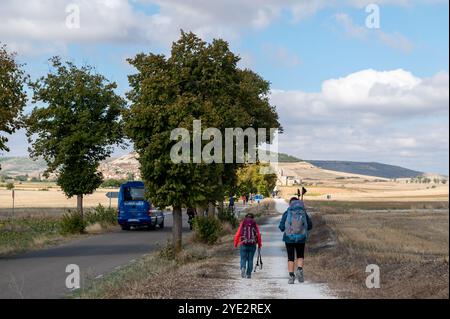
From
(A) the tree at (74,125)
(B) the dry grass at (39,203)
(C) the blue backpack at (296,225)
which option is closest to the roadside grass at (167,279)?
(C) the blue backpack at (296,225)

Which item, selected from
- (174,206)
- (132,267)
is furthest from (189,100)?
(132,267)

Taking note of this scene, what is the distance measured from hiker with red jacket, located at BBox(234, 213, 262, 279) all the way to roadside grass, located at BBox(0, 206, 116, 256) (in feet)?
36.0

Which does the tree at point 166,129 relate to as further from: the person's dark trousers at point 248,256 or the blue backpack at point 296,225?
the blue backpack at point 296,225

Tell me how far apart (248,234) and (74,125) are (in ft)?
69.9

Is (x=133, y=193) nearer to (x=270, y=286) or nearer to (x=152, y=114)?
(x=152, y=114)

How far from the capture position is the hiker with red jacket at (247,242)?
1728 cm

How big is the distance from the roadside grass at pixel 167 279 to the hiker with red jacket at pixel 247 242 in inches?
21.4

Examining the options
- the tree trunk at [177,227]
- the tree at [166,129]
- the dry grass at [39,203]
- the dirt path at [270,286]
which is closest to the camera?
the dirt path at [270,286]

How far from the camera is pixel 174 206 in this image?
2377 cm

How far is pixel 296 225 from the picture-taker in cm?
1623

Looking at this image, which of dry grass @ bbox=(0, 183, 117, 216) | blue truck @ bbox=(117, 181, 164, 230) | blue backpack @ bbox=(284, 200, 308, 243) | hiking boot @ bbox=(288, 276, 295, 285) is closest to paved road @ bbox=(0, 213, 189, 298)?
hiking boot @ bbox=(288, 276, 295, 285)

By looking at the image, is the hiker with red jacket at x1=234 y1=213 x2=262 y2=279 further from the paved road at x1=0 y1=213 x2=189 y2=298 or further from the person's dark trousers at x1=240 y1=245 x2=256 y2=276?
the paved road at x1=0 y1=213 x2=189 y2=298

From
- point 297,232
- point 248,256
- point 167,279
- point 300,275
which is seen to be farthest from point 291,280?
point 167,279
